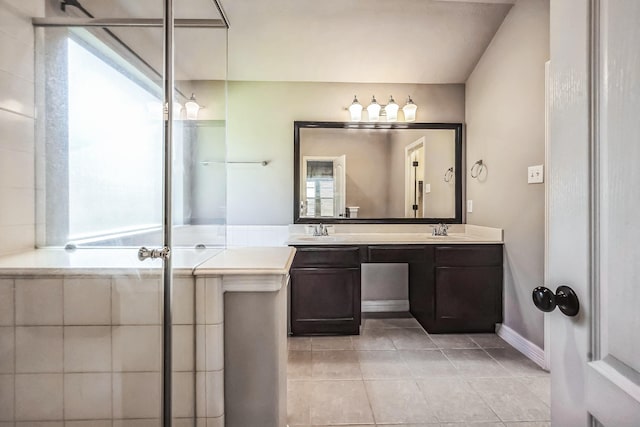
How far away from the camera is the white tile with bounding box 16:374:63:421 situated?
960 millimetres

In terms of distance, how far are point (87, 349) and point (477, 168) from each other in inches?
116

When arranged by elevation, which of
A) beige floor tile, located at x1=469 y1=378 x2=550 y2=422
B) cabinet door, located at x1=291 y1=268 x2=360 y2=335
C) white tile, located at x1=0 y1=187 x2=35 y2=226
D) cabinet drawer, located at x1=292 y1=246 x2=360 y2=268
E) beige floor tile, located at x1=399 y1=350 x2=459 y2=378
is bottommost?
beige floor tile, located at x1=469 y1=378 x2=550 y2=422

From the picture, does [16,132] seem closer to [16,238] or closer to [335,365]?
[16,238]

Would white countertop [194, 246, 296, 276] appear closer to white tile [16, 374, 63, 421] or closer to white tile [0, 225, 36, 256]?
white tile [16, 374, 63, 421]

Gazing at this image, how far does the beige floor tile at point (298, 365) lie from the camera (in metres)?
1.98

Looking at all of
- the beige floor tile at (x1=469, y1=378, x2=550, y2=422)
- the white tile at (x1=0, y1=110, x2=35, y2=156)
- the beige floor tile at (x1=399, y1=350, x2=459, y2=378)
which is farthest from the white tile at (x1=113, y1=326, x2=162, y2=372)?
the beige floor tile at (x1=469, y1=378, x2=550, y2=422)

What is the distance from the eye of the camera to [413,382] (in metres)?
1.90

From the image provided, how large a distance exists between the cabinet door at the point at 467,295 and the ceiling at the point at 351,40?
176 centimetres

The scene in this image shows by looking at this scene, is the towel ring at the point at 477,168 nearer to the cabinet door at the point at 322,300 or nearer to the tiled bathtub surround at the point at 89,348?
the cabinet door at the point at 322,300

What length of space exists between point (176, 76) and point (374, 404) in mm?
1920

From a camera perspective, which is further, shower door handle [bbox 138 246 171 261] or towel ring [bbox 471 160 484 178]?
towel ring [bbox 471 160 484 178]

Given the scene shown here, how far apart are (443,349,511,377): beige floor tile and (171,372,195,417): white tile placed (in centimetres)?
162

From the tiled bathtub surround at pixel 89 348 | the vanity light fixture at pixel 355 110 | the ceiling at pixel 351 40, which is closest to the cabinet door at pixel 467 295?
the vanity light fixture at pixel 355 110

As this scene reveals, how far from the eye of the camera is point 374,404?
1.69 meters
